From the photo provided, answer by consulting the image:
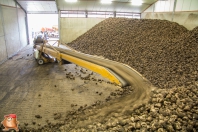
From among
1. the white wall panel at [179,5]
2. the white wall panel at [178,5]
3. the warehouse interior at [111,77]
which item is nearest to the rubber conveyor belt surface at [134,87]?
the warehouse interior at [111,77]

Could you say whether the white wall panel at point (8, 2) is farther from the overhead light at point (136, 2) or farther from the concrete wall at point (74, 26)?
the overhead light at point (136, 2)

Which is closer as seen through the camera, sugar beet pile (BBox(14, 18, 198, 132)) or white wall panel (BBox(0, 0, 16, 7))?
sugar beet pile (BBox(14, 18, 198, 132))

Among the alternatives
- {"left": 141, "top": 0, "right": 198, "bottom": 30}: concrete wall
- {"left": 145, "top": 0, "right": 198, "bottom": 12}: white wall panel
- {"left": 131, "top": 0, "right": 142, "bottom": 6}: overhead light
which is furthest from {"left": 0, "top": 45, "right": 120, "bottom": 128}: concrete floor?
{"left": 131, "top": 0, "right": 142, "bottom": 6}: overhead light

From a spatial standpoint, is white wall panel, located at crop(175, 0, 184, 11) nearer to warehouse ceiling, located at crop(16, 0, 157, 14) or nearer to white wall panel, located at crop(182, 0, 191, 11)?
white wall panel, located at crop(182, 0, 191, 11)

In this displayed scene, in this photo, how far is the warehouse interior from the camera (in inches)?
148

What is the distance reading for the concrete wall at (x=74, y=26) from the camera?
684 inches

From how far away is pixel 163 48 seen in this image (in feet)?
28.3

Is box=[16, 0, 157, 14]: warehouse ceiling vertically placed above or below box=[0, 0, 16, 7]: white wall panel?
above

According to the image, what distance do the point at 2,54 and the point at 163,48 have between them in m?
10.3

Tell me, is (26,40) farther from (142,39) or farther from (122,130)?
(122,130)

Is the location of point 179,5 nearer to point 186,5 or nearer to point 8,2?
point 186,5

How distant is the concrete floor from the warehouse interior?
3cm

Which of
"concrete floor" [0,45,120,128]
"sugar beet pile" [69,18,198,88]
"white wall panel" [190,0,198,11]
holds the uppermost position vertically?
"white wall panel" [190,0,198,11]

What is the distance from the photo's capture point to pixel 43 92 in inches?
241
